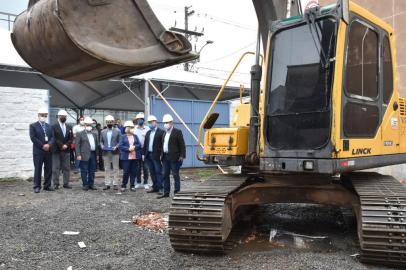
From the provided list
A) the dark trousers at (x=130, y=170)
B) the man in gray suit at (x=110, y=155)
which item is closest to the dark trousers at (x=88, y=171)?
the man in gray suit at (x=110, y=155)

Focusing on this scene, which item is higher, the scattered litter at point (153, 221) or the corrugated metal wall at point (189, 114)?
the corrugated metal wall at point (189, 114)

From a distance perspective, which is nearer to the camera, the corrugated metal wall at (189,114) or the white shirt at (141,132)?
the white shirt at (141,132)

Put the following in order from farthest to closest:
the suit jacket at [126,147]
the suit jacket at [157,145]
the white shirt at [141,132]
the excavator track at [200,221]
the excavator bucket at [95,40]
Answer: the white shirt at [141,132]
the suit jacket at [126,147]
the suit jacket at [157,145]
the excavator track at [200,221]
the excavator bucket at [95,40]

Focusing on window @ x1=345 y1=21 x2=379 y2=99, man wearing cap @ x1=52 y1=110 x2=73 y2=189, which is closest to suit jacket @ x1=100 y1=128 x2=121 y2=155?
man wearing cap @ x1=52 y1=110 x2=73 y2=189

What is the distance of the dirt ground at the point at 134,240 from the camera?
4.87 metres

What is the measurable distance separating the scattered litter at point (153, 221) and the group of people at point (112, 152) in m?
2.12

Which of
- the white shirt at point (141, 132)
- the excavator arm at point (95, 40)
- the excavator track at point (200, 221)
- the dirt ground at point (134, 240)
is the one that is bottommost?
the dirt ground at point (134, 240)

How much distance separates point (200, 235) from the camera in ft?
16.5

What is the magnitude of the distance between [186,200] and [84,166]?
259 inches

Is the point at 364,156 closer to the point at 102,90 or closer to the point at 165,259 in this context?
the point at 165,259

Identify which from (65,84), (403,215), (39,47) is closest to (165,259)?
(403,215)

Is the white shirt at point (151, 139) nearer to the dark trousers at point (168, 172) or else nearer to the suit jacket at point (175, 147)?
the dark trousers at point (168, 172)

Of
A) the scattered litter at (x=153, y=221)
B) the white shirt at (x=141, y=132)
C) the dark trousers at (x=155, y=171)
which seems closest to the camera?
the scattered litter at (x=153, y=221)

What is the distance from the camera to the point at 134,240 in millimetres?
5883
